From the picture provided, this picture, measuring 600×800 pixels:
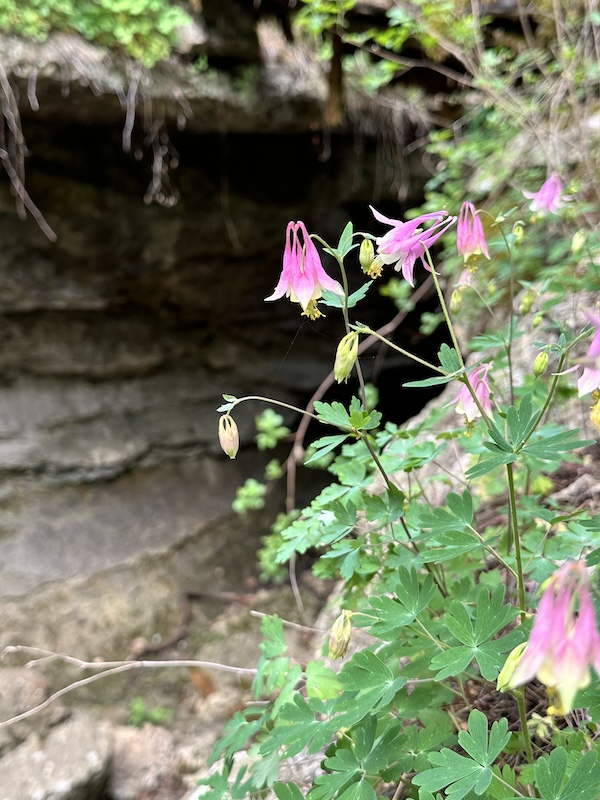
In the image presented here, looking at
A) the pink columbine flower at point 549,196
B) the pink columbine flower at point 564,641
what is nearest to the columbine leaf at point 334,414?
the pink columbine flower at point 564,641

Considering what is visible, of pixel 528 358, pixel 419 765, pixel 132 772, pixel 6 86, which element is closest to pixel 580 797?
pixel 419 765

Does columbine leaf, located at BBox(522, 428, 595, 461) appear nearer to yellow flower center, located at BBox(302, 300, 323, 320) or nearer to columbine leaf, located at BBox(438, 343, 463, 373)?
columbine leaf, located at BBox(438, 343, 463, 373)

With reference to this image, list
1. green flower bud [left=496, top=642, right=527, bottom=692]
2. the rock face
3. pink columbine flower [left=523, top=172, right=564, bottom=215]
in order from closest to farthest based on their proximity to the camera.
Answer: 1. green flower bud [left=496, top=642, right=527, bottom=692]
2. pink columbine flower [left=523, top=172, right=564, bottom=215]
3. the rock face

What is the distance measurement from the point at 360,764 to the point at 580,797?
243 mm

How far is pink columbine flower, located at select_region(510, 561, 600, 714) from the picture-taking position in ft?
1.17

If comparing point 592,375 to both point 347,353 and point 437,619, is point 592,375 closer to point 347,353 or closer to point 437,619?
point 347,353

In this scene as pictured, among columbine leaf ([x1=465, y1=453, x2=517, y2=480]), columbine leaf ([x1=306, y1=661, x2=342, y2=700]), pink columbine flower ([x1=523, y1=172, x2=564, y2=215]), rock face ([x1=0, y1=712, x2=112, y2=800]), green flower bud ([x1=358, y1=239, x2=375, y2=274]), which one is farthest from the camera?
rock face ([x1=0, y1=712, x2=112, y2=800])

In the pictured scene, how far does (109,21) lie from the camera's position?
204cm

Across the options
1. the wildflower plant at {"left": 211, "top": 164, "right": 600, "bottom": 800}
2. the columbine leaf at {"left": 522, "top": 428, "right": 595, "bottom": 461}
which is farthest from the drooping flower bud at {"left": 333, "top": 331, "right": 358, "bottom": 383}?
the columbine leaf at {"left": 522, "top": 428, "right": 595, "bottom": 461}

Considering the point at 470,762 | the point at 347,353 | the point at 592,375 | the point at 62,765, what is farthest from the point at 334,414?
the point at 62,765

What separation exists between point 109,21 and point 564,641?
2.57 meters

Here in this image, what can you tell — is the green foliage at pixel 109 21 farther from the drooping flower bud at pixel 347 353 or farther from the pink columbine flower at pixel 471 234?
the drooping flower bud at pixel 347 353

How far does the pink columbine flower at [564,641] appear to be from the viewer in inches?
14.1

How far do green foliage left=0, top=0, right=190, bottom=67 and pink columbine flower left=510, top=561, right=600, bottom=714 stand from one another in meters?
2.47
